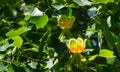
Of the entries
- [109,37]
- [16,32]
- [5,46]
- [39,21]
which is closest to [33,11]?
[39,21]

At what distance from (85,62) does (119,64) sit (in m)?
1.07

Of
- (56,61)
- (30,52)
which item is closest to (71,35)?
(56,61)

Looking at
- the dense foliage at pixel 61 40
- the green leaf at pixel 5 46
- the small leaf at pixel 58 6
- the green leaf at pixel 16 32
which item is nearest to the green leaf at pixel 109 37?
the dense foliage at pixel 61 40

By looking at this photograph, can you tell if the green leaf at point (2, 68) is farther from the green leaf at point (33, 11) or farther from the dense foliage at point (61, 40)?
the green leaf at point (33, 11)

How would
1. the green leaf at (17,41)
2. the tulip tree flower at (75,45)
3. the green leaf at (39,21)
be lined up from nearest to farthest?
the tulip tree flower at (75,45) → the green leaf at (39,21) → the green leaf at (17,41)

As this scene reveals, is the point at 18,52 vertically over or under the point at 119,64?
over

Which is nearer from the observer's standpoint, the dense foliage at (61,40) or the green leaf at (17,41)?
the dense foliage at (61,40)

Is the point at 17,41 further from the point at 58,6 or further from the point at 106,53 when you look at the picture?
the point at 106,53

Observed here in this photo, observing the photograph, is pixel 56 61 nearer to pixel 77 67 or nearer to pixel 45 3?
pixel 77 67

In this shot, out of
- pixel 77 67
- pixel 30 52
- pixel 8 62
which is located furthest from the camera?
pixel 30 52

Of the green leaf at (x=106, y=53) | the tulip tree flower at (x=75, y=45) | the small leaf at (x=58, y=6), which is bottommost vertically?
the green leaf at (x=106, y=53)

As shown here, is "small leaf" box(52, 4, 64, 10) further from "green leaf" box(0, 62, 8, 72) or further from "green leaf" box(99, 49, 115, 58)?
"green leaf" box(0, 62, 8, 72)

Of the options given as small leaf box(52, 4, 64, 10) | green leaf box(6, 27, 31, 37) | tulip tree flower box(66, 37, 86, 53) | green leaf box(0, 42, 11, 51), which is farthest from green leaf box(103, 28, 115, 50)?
green leaf box(0, 42, 11, 51)

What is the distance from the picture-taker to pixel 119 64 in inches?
123
